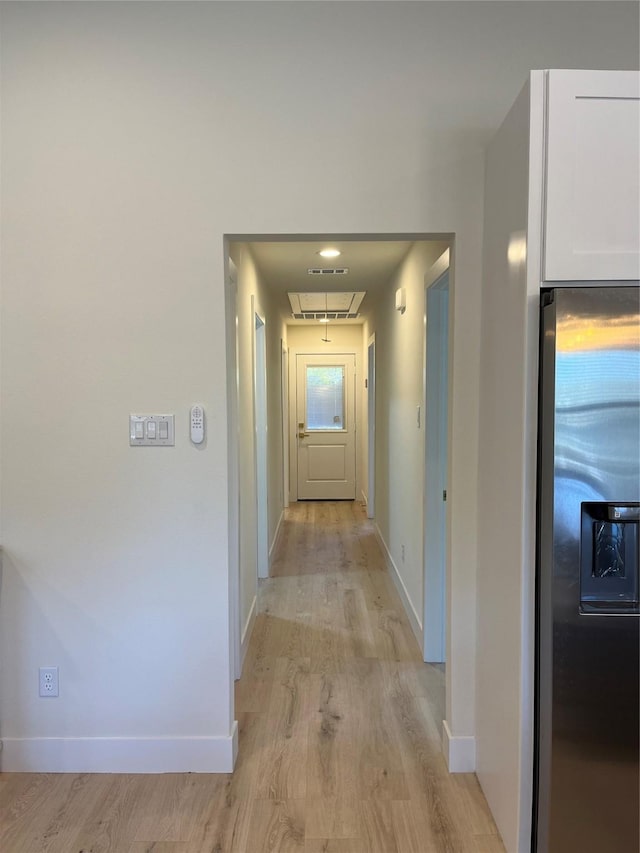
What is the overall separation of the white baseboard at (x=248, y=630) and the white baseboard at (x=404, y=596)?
968mm

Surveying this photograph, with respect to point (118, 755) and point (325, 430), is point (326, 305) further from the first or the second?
point (118, 755)

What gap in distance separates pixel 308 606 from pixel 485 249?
2.53 metres

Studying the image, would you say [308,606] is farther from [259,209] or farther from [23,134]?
[23,134]

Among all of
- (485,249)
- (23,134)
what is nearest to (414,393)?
(485,249)

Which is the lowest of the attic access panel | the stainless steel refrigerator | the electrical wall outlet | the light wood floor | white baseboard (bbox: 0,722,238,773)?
the light wood floor

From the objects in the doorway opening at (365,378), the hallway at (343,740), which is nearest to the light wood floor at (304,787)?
the hallway at (343,740)

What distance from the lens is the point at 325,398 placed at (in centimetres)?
678

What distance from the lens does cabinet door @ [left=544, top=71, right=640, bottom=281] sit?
1.36 metres

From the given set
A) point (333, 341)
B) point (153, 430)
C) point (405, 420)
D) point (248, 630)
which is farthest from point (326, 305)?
point (153, 430)

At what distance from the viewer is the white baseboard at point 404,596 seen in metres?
2.91

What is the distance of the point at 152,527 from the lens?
1892 millimetres

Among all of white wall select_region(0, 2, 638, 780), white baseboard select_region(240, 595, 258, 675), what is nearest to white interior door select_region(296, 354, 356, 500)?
white baseboard select_region(240, 595, 258, 675)

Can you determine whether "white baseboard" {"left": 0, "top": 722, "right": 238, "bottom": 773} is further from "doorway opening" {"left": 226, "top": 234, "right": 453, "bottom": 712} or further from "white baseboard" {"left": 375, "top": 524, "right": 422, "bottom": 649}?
"white baseboard" {"left": 375, "top": 524, "right": 422, "bottom": 649}

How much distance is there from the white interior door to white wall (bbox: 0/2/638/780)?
16.0 feet
